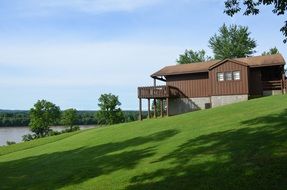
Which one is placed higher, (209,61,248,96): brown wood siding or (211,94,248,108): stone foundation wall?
(209,61,248,96): brown wood siding

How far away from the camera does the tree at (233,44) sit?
8569 centimetres

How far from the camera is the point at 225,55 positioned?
8725 cm

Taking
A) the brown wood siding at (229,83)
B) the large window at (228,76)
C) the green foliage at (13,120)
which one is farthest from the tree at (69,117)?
the green foliage at (13,120)

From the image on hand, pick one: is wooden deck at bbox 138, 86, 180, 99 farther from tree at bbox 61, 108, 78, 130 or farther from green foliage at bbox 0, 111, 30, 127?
green foliage at bbox 0, 111, 30, 127

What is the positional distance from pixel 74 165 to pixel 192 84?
28575 millimetres

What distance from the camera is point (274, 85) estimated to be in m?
42.2

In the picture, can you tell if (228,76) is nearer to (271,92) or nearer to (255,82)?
(255,82)

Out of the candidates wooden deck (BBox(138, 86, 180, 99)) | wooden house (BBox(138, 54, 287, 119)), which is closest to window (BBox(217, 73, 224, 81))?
wooden house (BBox(138, 54, 287, 119))

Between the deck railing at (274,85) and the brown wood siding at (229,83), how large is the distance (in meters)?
2.00

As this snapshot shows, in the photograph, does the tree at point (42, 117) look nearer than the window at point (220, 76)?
No

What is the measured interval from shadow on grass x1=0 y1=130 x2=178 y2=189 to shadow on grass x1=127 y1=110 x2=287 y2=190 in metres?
2.28

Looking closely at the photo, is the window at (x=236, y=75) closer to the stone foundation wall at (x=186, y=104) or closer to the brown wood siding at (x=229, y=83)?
the brown wood siding at (x=229, y=83)

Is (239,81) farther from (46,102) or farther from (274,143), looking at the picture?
(46,102)

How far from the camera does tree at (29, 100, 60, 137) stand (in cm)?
9644
